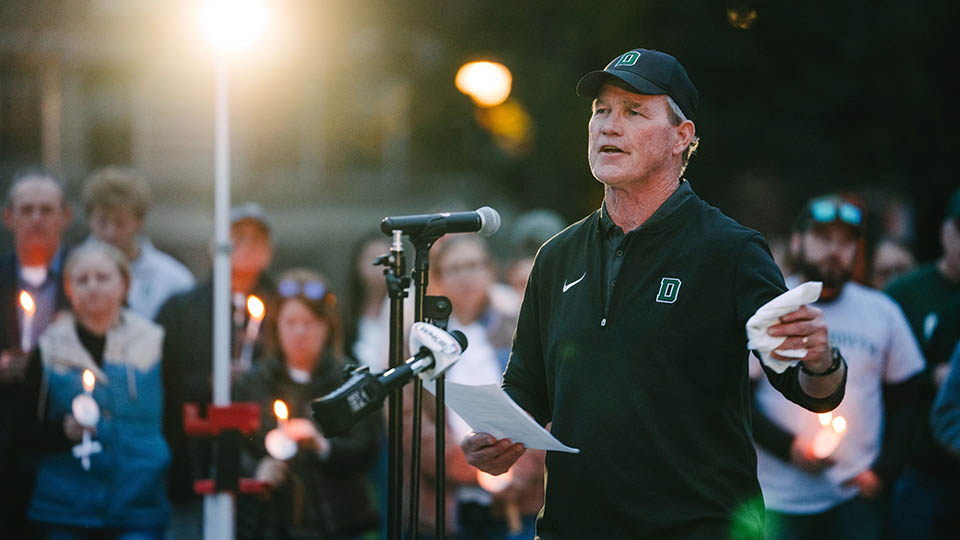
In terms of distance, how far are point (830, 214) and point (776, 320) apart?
137 inches

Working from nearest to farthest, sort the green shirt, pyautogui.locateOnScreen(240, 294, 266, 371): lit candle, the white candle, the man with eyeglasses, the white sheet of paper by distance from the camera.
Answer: the white sheet of paper → the white candle → the man with eyeglasses → pyautogui.locateOnScreen(240, 294, 266, 371): lit candle → the green shirt

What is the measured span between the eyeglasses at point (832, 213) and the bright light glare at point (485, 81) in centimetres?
1134

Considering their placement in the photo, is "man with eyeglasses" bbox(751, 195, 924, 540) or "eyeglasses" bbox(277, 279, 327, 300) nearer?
"man with eyeglasses" bbox(751, 195, 924, 540)

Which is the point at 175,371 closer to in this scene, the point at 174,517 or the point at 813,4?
the point at 174,517

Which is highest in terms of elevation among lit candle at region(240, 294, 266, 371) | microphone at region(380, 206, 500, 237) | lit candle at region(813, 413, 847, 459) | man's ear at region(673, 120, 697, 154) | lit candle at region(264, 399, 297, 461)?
man's ear at region(673, 120, 697, 154)

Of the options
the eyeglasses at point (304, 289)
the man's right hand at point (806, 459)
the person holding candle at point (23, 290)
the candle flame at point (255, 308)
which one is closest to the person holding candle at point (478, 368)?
the eyeglasses at point (304, 289)

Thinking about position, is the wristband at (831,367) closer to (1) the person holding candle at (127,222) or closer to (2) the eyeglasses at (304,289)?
(2) the eyeglasses at (304,289)

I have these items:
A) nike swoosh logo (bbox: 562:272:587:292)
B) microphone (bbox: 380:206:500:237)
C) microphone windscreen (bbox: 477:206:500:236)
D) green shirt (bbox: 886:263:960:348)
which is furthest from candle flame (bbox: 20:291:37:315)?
green shirt (bbox: 886:263:960:348)

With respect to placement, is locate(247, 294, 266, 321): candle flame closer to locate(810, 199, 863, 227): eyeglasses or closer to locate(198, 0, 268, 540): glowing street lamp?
locate(198, 0, 268, 540): glowing street lamp

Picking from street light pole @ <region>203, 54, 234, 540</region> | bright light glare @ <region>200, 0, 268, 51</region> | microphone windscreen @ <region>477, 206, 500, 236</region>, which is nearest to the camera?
microphone windscreen @ <region>477, 206, 500, 236</region>

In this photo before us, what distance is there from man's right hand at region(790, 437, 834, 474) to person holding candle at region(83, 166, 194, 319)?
3513 mm

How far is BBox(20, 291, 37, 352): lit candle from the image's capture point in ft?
18.5

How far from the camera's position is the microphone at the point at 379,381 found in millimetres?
2666

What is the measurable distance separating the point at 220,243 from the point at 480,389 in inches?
94.9
